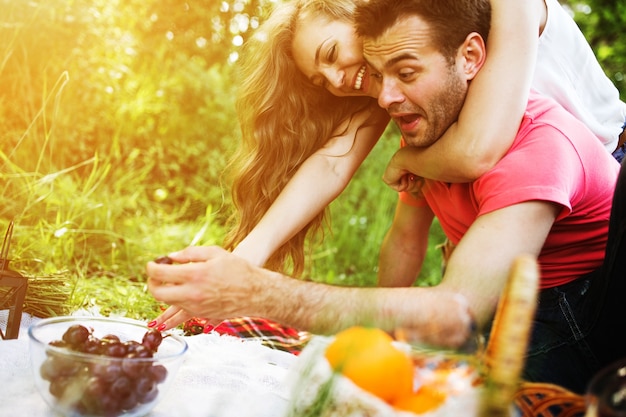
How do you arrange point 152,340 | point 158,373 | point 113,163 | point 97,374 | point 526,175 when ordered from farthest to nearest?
1. point 113,163
2. point 526,175
3. point 152,340
4. point 158,373
5. point 97,374

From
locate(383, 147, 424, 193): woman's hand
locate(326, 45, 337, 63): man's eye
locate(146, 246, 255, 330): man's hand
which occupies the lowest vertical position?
locate(146, 246, 255, 330): man's hand

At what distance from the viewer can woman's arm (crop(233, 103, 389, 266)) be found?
252 cm

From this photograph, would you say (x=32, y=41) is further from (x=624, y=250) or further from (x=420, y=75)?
(x=624, y=250)

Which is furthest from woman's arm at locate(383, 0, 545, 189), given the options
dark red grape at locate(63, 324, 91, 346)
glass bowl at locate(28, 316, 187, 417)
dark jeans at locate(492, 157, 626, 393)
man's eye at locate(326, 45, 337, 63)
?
dark red grape at locate(63, 324, 91, 346)

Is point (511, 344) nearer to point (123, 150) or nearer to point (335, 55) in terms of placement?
point (335, 55)

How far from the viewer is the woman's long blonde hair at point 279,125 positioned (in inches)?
111

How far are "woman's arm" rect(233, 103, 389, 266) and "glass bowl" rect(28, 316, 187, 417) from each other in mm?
899

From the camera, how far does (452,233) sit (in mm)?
2650

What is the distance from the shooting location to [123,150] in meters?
4.90

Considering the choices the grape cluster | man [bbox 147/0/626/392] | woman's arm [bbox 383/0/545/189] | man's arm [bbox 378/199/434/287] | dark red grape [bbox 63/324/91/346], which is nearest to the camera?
the grape cluster

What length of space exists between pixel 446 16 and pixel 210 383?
1.33m

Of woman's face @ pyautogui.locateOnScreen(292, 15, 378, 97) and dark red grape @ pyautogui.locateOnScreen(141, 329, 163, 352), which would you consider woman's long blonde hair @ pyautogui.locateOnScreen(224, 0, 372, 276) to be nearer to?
woman's face @ pyautogui.locateOnScreen(292, 15, 378, 97)

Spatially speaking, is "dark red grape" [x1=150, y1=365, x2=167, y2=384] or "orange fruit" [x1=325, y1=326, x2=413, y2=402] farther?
"dark red grape" [x1=150, y1=365, x2=167, y2=384]

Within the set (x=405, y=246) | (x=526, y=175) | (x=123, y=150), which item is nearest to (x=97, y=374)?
(x=526, y=175)
